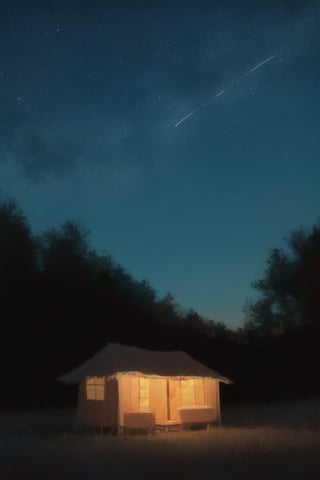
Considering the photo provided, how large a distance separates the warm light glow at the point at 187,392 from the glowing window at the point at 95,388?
1981 mm

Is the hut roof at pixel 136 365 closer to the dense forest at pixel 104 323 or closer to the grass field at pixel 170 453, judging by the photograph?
the grass field at pixel 170 453

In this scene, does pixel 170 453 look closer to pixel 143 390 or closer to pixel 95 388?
pixel 143 390

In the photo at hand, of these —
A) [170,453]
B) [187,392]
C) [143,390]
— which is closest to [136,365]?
[143,390]

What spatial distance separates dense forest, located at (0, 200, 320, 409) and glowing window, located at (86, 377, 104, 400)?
10356 mm

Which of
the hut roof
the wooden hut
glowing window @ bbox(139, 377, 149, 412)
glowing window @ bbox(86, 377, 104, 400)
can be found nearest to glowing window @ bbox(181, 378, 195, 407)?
the wooden hut

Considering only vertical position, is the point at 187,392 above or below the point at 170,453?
above

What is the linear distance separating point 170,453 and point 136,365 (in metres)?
4.79

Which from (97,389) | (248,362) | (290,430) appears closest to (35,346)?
(248,362)

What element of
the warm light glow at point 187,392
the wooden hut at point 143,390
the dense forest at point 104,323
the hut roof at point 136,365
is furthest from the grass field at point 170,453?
the dense forest at point 104,323

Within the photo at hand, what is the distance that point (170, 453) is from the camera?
10438mm

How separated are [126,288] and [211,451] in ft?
78.0

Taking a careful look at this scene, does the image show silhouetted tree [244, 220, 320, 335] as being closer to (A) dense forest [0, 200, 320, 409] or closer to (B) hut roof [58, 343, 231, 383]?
(A) dense forest [0, 200, 320, 409]

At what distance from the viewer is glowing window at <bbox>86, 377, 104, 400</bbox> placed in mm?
15664

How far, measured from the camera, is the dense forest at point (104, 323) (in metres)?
26.9
